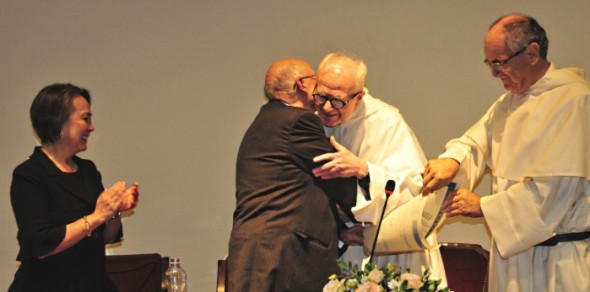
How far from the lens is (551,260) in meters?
4.41

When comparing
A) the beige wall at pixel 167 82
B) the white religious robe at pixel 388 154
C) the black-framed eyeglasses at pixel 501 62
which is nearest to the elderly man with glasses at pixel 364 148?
the white religious robe at pixel 388 154

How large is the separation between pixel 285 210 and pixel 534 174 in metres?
1.19

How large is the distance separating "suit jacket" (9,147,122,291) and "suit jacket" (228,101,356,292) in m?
0.76

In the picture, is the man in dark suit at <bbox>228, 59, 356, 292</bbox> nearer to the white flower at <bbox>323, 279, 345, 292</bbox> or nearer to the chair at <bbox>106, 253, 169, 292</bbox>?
the white flower at <bbox>323, 279, 345, 292</bbox>

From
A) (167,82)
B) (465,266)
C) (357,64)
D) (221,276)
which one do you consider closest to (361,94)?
(357,64)

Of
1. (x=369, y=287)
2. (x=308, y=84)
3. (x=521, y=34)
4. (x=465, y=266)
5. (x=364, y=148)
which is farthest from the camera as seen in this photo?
(x=465, y=266)

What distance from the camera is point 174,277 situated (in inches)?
221

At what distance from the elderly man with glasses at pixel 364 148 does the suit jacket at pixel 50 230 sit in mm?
1253

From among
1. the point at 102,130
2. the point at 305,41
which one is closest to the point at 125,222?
the point at 102,130

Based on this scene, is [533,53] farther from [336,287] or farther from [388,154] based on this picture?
[336,287]

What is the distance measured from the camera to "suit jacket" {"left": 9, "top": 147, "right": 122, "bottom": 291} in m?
4.42

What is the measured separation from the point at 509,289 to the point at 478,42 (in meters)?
1.85

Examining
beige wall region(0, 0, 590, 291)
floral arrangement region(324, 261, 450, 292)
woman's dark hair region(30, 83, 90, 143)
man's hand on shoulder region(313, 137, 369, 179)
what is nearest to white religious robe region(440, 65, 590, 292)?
man's hand on shoulder region(313, 137, 369, 179)

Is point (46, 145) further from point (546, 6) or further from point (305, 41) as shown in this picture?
point (546, 6)
